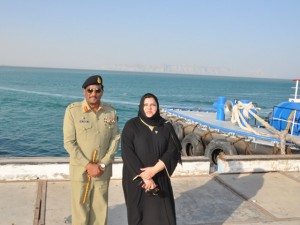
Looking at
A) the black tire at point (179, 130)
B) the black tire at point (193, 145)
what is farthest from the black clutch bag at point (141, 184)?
the black tire at point (179, 130)

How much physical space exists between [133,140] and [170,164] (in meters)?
0.44

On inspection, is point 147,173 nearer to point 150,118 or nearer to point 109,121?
point 150,118

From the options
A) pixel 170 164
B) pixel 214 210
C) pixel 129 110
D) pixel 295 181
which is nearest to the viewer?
pixel 170 164

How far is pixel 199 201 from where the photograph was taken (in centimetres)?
469

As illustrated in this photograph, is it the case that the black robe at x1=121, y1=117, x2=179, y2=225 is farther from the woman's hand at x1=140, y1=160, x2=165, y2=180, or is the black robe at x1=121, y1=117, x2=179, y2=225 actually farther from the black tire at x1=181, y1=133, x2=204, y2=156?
the black tire at x1=181, y1=133, x2=204, y2=156

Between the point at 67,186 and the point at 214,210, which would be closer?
the point at 214,210

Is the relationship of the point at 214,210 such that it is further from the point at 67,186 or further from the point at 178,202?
the point at 67,186

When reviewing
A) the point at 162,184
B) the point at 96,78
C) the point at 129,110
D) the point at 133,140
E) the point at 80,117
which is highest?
the point at 96,78

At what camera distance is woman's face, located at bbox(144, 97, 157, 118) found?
3.07 m

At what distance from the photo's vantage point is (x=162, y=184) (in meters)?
3.20

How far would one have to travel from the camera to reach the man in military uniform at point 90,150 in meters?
3.17

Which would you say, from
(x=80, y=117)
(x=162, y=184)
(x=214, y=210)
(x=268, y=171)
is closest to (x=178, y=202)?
(x=214, y=210)

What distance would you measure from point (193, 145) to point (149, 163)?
985cm

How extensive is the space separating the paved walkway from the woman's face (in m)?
1.60
